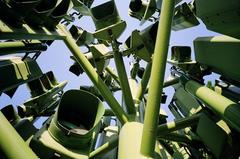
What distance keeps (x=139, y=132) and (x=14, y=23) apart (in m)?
3.16

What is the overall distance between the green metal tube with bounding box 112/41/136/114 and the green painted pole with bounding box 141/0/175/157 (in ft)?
5.49

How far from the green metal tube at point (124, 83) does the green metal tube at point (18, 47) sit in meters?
2.83

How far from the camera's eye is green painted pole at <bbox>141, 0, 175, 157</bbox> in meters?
3.09

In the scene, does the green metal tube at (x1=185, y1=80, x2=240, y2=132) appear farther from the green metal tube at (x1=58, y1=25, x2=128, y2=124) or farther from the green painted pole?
the green painted pole

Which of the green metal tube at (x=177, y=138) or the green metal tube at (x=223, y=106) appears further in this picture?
the green metal tube at (x=177, y=138)

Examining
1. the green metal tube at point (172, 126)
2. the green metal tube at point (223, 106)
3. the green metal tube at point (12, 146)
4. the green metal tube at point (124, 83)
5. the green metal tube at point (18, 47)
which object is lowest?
the green metal tube at point (172, 126)

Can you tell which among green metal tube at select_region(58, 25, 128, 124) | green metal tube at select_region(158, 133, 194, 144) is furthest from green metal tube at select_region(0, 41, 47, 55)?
green metal tube at select_region(158, 133, 194, 144)

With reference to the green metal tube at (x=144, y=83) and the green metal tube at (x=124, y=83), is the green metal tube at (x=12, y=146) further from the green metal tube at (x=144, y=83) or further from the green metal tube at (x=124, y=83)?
the green metal tube at (x=144, y=83)

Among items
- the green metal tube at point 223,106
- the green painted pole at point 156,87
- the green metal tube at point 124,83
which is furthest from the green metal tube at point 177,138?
the green painted pole at point 156,87

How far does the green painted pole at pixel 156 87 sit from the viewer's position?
309cm

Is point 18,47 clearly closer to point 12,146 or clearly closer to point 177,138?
point 177,138

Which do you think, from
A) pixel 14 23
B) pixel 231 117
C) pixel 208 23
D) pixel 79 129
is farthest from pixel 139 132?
pixel 14 23

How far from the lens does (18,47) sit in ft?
23.8

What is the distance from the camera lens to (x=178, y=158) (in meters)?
7.74
